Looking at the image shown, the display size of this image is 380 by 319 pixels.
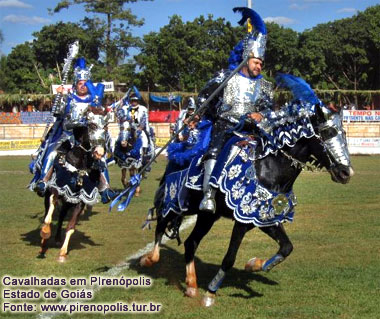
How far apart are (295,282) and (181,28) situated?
53.7 m

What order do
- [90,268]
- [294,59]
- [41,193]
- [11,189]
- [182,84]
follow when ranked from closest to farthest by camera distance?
1. [90,268]
2. [41,193]
3. [11,189]
4. [182,84]
5. [294,59]

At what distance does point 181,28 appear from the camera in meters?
59.5

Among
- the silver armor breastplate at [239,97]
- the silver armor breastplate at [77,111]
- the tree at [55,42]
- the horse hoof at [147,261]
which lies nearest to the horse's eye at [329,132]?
the silver armor breastplate at [239,97]

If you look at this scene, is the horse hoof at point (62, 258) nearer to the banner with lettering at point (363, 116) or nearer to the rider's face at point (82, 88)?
the rider's face at point (82, 88)

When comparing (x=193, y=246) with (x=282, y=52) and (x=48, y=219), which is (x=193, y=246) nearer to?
(x=48, y=219)

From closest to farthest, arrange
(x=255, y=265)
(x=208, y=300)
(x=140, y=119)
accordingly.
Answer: (x=208, y=300) → (x=255, y=265) → (x=140, y=119)

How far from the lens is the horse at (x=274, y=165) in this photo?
6859 mm

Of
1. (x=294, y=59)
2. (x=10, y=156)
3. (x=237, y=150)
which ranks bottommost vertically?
(x=10, y=156)

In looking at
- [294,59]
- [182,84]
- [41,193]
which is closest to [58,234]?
[41,193]

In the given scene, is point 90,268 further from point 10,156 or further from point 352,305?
point 10,156

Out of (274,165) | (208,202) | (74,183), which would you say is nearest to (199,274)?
(208,202)

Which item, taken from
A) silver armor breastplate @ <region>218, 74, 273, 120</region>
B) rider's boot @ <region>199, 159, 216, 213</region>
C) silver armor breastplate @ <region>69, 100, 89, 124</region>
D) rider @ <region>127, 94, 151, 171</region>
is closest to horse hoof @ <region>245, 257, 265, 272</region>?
rider's boot @ <region>199, 159, 216, 213</region>

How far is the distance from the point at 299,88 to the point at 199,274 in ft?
9.60

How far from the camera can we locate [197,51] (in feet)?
188
